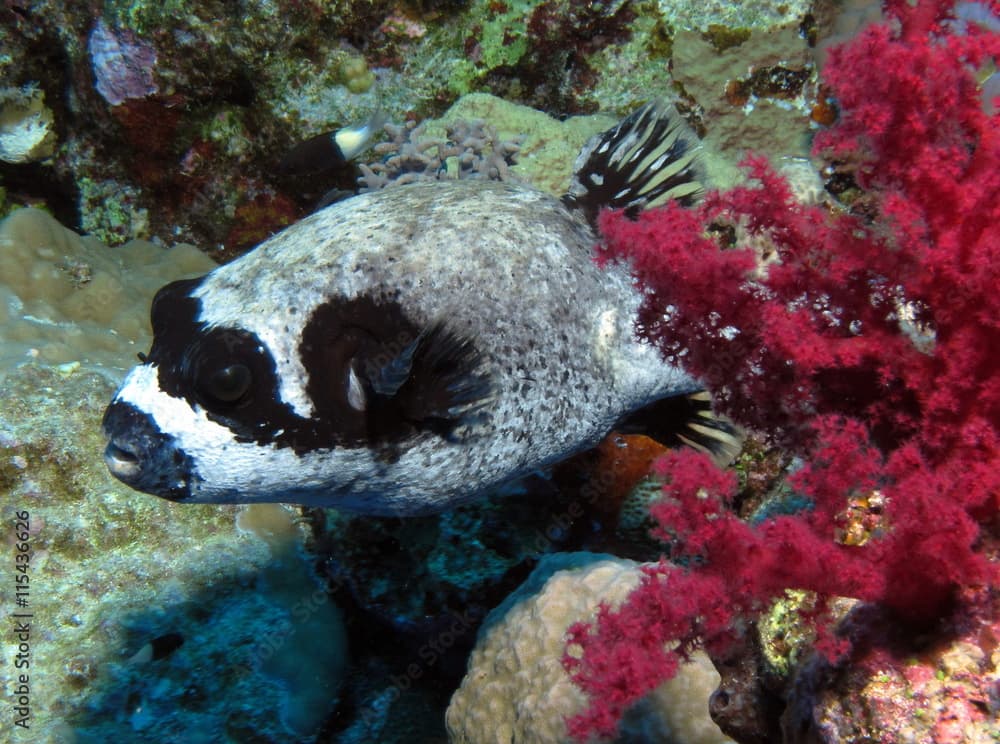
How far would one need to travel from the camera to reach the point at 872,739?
5.56ft

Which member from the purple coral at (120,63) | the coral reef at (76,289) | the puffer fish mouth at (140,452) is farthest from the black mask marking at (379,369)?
the purple coral at (120,63)

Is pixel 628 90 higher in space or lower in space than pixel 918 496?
higher

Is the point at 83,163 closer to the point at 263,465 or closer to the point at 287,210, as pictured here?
the point at 287,210

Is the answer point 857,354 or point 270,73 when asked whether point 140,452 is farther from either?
point 270,73

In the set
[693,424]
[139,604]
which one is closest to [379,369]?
[693,424]

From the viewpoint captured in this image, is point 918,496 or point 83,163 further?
point 83,163

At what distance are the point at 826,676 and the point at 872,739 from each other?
0.19 m

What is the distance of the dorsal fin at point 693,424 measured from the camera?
152 inches

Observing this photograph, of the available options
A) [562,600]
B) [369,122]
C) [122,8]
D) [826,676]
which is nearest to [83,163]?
[122,8]

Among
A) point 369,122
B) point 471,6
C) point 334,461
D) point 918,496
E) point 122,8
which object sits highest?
point 471,6

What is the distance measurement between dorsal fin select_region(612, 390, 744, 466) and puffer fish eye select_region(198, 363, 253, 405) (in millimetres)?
2083

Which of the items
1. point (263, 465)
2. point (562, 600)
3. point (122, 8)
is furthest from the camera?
point (122, 8)

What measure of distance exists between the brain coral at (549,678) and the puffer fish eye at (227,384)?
1831mm

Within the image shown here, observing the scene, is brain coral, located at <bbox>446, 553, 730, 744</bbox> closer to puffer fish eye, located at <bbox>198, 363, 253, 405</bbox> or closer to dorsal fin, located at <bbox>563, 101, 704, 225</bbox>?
puffer fish eye, located at <bbox>198, 363, 253, 405</bbox>
